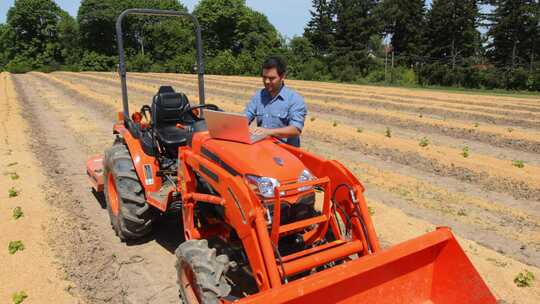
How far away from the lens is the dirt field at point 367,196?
399cm

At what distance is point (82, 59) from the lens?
160 feet

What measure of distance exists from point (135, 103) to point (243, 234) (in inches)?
580

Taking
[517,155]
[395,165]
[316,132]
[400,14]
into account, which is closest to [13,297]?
[395,165]

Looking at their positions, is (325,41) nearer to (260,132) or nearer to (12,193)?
(12,193)

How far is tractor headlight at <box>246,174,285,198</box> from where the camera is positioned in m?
2.92

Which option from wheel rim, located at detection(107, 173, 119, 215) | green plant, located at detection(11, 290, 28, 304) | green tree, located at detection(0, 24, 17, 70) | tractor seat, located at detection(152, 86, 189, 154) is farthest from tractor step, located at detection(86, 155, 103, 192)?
green tree, located at detection(0, 24, 17, 70)

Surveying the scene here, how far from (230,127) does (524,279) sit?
2833 millimetres

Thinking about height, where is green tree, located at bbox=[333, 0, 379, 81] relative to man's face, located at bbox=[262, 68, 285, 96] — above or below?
above

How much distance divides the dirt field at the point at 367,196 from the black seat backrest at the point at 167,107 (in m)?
1.25

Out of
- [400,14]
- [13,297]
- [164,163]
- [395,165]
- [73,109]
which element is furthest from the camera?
[400,14]

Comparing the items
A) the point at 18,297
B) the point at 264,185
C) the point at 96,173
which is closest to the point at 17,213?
the point at 96,173

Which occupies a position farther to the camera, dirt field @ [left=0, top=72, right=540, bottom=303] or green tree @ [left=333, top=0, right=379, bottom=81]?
green tree @ [left=333, top=0, right=379, bottom=81]

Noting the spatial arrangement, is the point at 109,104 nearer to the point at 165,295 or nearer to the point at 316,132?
the point at 316,132

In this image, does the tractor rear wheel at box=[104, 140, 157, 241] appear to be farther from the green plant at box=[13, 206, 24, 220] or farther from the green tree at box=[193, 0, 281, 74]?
the green tree at box=[193, 0, 281, 74]
